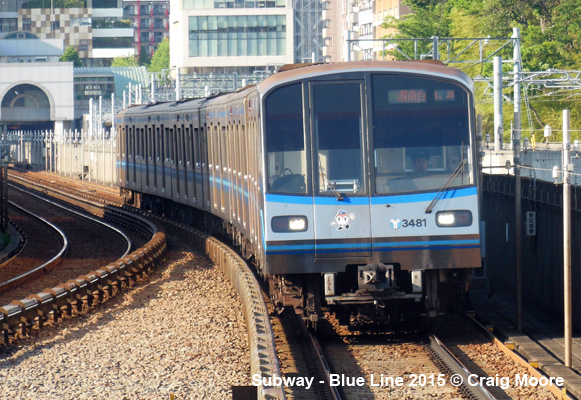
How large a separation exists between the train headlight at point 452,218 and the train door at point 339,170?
2.56 ft

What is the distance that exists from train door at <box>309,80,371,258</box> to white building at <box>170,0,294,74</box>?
81922mm

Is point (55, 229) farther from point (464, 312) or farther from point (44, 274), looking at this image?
point (464, 312)

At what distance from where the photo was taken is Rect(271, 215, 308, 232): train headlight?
39.5 ft

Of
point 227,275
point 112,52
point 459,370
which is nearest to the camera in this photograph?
point 459,370

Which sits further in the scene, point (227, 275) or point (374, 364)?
point (227, 275)

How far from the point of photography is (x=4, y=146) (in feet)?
117

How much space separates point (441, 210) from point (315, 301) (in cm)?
176

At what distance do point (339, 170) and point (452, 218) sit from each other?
132 cm

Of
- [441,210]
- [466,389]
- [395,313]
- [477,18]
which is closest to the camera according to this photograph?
[466,389]

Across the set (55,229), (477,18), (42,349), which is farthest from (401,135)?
(477,18)

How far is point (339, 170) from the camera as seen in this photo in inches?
476

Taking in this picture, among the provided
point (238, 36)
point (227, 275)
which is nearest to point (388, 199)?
point (227, 275)

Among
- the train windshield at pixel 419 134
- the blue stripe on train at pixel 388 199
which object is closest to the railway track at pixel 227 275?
the blue stripe on train at pixel 388 199

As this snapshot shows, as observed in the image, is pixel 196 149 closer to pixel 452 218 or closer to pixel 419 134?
pixel 419 134
